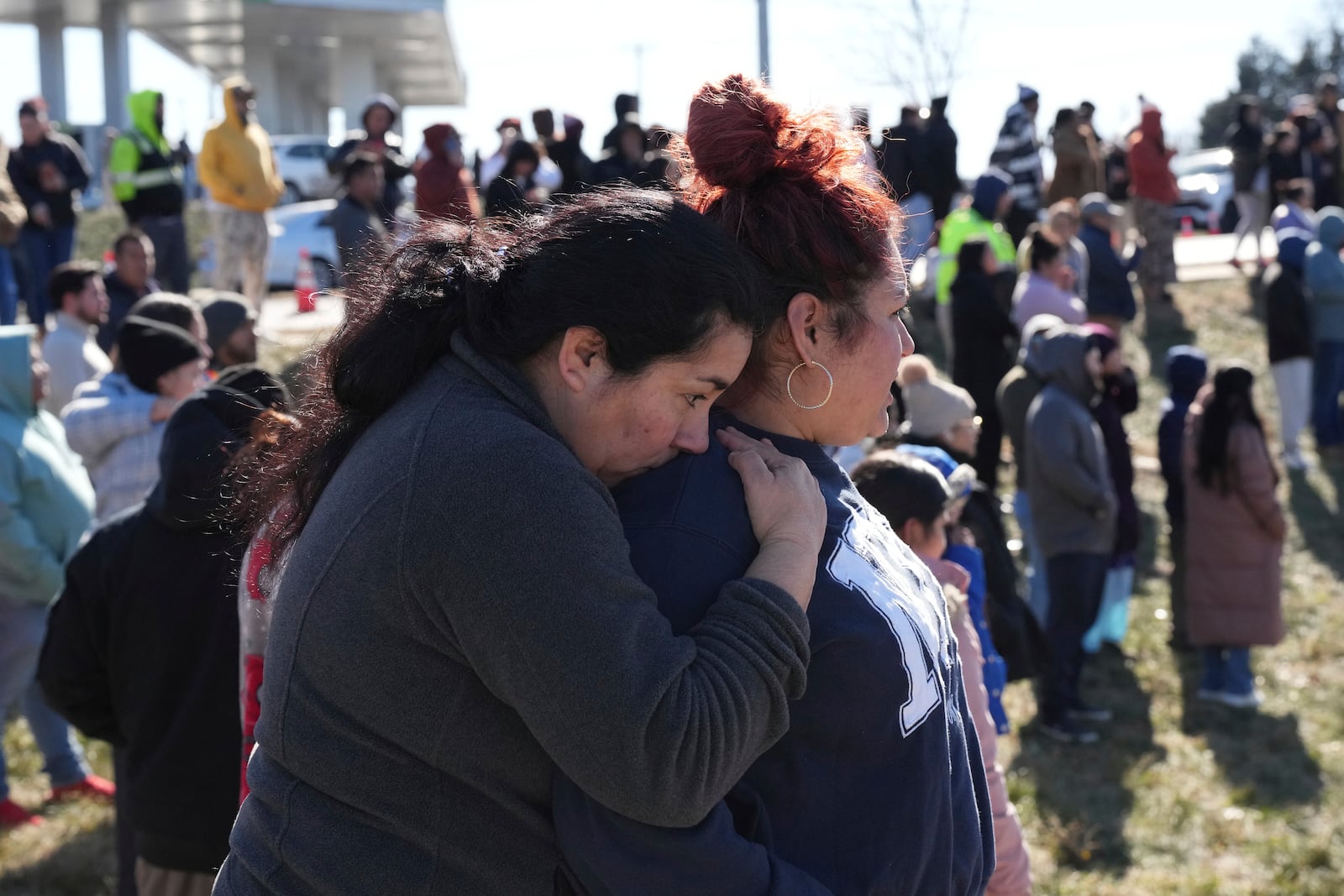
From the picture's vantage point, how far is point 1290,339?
11.5 metres

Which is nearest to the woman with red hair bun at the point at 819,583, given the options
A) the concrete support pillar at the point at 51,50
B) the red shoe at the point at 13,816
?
the red shoe at the point at 13,816

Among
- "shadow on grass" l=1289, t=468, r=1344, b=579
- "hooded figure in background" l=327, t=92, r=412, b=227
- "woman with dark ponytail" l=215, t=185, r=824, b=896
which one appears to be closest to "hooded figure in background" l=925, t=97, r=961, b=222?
"shadow on grass" l=1289, t=468, r=1344, b=579

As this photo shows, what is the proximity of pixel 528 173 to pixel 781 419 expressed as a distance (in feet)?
30.6

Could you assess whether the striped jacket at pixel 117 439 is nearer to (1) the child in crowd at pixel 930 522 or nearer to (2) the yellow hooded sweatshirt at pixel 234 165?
(1) the child in crowd at pixel 930 522

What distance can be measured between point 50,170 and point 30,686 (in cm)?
604

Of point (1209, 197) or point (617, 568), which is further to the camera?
point (1209, 197)

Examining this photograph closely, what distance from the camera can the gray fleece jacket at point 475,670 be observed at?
1.50 m

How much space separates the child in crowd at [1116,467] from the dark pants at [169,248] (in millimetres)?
6753

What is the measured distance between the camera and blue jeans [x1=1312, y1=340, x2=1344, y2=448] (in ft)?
39.5

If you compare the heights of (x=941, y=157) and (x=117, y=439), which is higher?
(x=941, y=157)

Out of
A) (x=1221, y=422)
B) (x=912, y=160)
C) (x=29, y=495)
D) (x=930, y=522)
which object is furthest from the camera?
(x=912, y=160)

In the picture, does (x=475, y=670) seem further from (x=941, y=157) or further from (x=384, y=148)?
(x=941, y=157)

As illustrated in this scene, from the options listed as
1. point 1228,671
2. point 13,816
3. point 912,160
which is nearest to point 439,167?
point 912,160

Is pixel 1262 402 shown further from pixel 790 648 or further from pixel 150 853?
pixel 790 648
